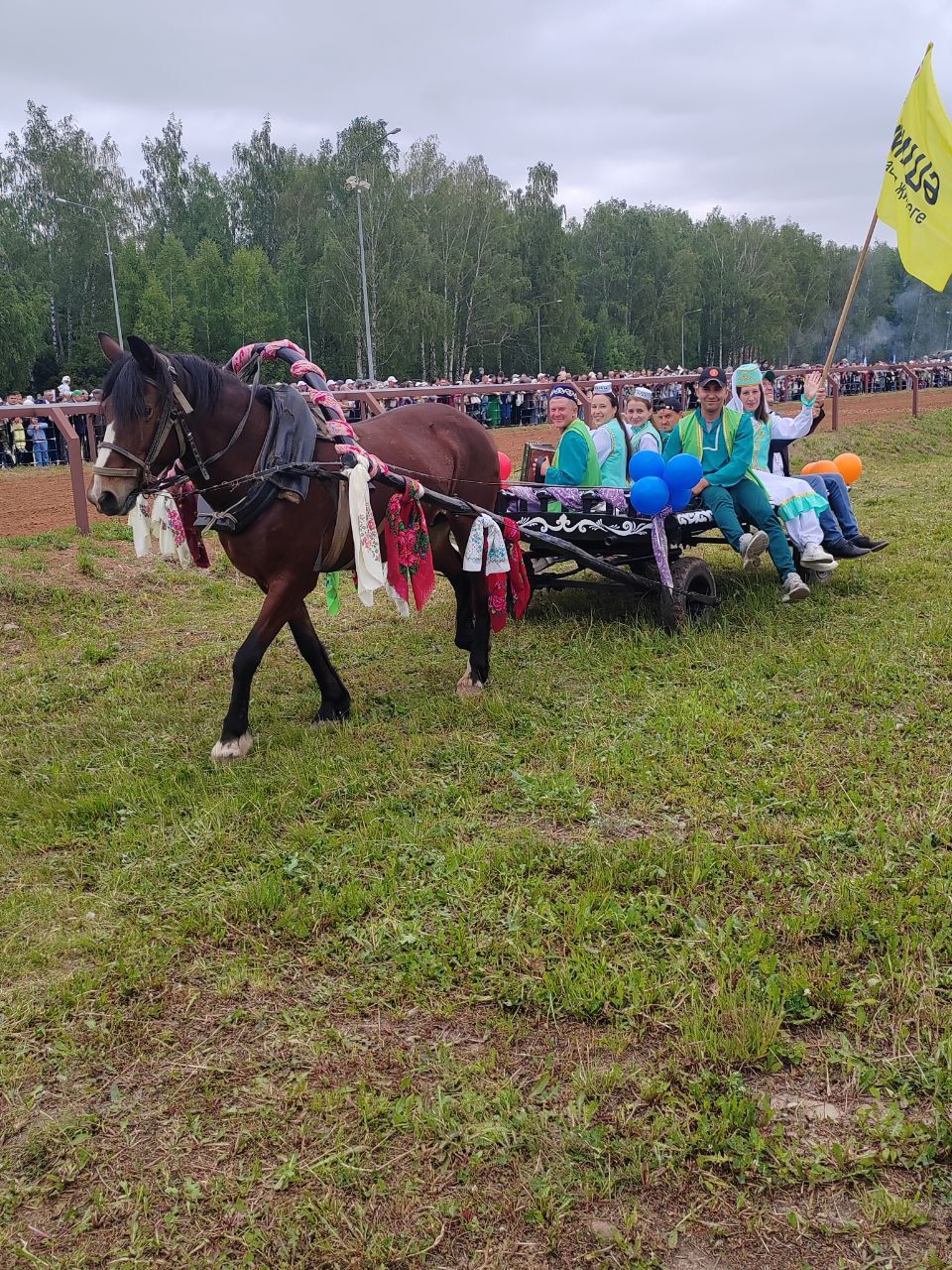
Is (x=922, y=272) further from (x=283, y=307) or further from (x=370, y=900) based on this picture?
(x=283, y=307)

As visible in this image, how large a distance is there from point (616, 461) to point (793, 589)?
1506 mm

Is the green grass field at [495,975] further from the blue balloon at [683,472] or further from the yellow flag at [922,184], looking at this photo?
the yellow flag at [922,184]

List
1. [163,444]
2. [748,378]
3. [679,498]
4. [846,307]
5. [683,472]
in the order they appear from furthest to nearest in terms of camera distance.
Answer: [748,378] → [846,307] → [679,498] → [683,472] → [163,444]

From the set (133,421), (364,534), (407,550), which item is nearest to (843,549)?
(407,550)

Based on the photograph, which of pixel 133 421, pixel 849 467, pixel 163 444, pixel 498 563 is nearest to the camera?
pixel 133 421

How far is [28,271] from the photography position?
42906mm

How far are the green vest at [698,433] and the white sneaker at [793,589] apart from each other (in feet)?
2.28

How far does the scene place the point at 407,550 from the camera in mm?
5223

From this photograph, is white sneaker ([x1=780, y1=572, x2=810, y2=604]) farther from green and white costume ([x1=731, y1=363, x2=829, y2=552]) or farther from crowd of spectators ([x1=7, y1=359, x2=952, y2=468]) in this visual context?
crowd of spectators ([x1=7, y1=359, x2=952, y2=468])

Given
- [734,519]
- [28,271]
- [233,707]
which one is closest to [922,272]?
[734,519]

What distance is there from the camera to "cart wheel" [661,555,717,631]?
6.34 metres

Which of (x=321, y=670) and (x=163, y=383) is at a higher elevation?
(x=163, y=383)

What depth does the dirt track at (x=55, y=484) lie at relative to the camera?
35.1 feet

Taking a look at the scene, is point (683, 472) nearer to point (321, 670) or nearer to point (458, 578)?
point (458, 578)
